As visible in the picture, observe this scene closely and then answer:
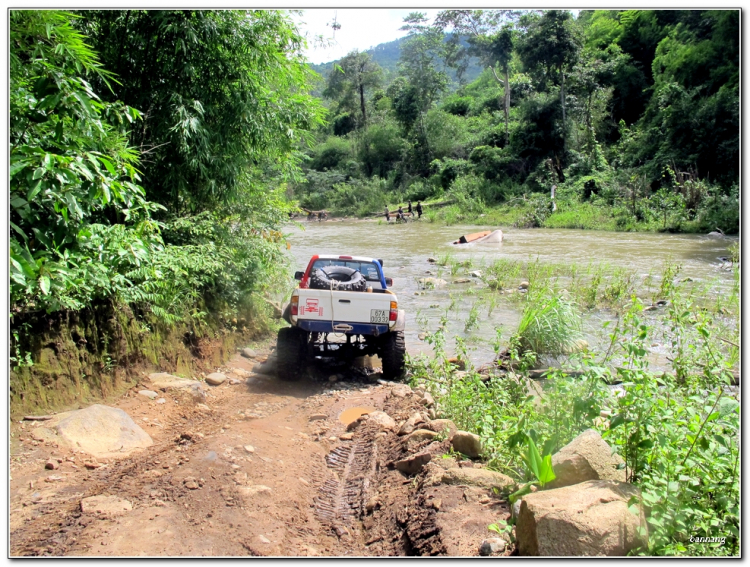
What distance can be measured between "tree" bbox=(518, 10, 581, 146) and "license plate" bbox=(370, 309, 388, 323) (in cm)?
3584

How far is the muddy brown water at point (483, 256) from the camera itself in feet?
37.3

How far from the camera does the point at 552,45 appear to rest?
38125mm

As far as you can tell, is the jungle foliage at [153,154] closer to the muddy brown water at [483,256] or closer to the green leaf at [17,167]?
the green leaf at [17,167]

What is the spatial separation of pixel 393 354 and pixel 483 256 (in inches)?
535

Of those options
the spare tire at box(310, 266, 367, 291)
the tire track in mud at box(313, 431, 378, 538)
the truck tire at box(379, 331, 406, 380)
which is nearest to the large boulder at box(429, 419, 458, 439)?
the tire track in mud at box(313, 431, 378, 538)

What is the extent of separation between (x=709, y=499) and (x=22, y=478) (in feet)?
14.3

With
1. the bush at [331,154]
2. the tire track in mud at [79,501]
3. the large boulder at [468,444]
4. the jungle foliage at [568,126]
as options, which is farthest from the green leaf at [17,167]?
the bush at [331,154]

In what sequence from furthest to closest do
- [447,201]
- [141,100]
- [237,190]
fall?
[447,201], [237,190], [141,100]

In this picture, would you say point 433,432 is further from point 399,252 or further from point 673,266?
point 399,252

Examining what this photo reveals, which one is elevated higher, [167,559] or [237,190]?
[237,190]

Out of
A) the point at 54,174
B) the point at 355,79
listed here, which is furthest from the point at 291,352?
the point at 355,79

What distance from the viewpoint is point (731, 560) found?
8.70 feet

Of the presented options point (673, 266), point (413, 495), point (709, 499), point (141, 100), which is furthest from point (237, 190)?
point (673, 266)

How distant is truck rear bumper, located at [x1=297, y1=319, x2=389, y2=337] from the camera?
7.54 metres
